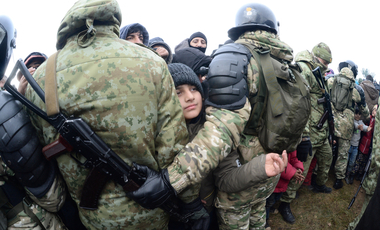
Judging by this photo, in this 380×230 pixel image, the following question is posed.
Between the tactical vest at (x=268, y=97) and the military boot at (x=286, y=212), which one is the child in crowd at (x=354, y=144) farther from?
the tactical vest at (x=268, y=97)

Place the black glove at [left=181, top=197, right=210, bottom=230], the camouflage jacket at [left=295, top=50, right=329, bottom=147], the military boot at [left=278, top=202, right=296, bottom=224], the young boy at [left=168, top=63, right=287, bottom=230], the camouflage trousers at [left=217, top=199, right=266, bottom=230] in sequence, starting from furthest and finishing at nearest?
the camouflage jacket at [left=295, top=50, right=329, bottom=147]
the military boot at [left=278, top=202, right=296, bottom=224]
the camouflage trousers at [left=217, top=199, right=266, bottom=230]
the black glove at [left=181, top=197, right=210, bottom=230]
the young boy at [left=168, top=63, right=287, bottom=230]

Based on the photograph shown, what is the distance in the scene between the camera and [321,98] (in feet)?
12.6

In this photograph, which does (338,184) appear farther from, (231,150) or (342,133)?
(231,150)

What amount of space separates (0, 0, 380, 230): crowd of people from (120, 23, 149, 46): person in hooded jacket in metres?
1.28

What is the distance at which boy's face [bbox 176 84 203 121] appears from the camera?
1734 millimetres

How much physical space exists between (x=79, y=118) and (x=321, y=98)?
406 cm

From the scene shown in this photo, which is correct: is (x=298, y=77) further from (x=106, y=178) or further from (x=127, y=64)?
(x=106, y=178)

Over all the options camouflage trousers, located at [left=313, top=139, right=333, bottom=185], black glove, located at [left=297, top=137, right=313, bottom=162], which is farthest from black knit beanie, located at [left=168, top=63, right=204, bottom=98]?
camouflage trousers, located at [left=313, top=139, right=333, bottom=185]

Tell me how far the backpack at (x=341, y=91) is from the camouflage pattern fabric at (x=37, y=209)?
514 centimetres

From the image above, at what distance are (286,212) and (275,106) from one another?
102 inches

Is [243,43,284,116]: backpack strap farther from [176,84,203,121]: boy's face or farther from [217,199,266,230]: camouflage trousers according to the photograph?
[217,199,266,230]: camouflage trousers

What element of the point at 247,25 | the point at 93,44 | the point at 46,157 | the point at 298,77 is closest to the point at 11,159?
the point at 46,157

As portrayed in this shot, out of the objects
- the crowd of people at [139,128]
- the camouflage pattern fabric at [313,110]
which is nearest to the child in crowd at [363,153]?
the camouflage pattern fabric at [313,110]

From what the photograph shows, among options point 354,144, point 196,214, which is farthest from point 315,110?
point 196,214
